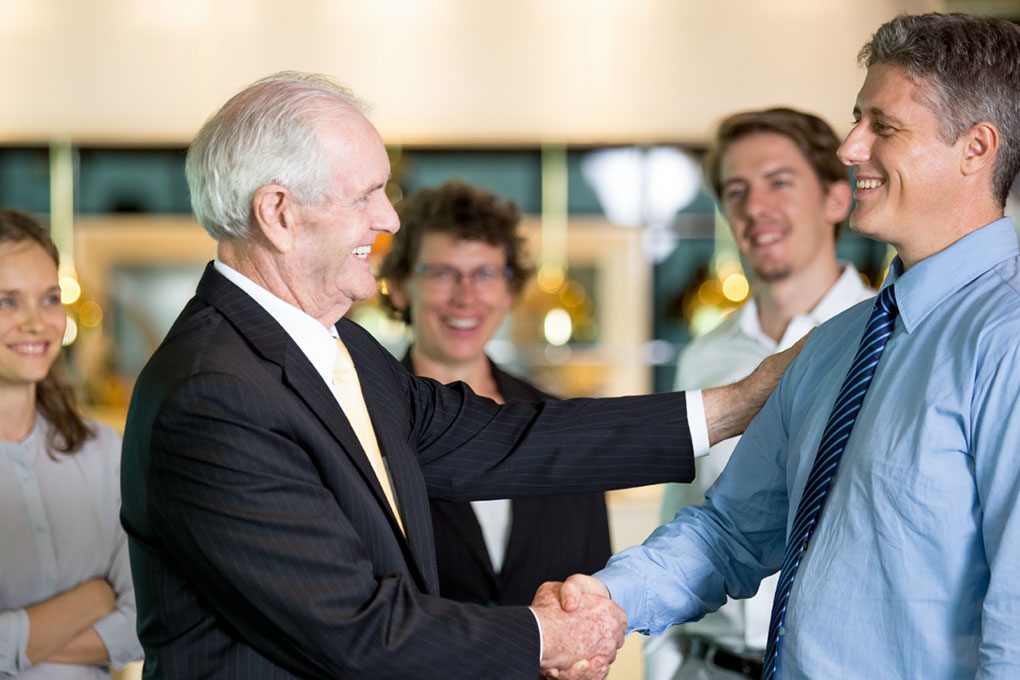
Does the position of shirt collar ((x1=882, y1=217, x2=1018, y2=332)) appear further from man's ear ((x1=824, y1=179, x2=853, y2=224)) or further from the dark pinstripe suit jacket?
man's ear ((x1=824, y1=179, x2=853, y2=224))

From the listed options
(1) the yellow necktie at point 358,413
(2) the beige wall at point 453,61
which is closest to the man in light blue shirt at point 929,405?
(1) the yellow necktie at point 358,413

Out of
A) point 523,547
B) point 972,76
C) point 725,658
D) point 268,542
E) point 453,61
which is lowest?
point 725,658

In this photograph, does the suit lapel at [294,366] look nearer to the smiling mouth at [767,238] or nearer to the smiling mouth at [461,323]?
the smiling mouth at [461,323]

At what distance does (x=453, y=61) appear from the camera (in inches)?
223

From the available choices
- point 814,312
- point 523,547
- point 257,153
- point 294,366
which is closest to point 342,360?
point 294,366

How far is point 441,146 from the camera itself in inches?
229

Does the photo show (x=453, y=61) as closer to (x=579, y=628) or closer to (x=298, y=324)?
(x=298, y=324)

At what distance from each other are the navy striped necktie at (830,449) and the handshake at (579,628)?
0.29m

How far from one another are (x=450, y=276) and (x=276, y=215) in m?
1.11

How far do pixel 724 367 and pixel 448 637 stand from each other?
1317 millimetres

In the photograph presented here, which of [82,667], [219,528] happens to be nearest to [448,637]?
[219,528]

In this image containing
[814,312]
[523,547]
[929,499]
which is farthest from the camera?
[814,312]

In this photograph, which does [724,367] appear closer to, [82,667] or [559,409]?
[559,409]

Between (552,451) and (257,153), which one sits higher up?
(257,153)
